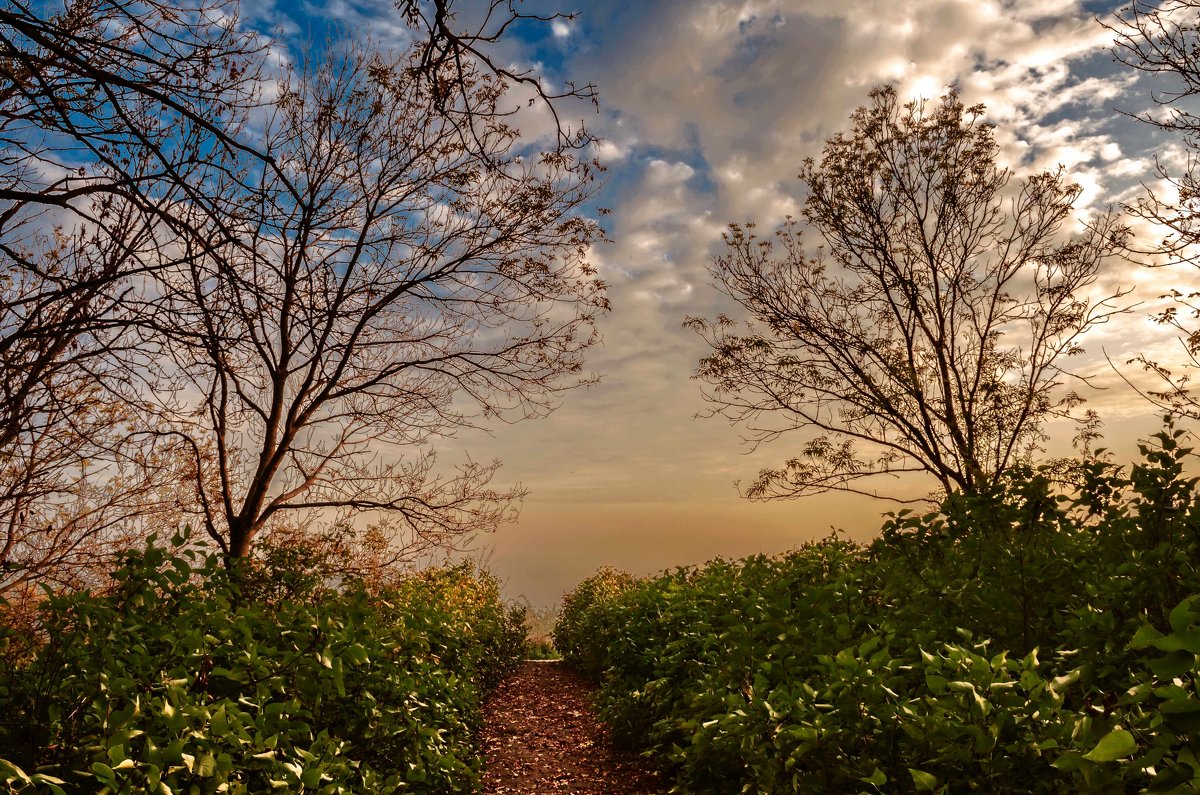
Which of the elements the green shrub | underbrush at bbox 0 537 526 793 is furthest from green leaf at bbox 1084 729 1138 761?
the green shrub

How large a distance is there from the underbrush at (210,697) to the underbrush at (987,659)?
212 cm

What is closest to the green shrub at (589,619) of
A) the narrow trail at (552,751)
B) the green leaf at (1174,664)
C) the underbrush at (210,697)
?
the narrow trail at (552,751)

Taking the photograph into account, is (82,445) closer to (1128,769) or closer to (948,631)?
(948,631)

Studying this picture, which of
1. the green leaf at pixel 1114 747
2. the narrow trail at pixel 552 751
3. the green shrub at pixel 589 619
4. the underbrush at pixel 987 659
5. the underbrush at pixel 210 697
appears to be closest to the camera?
the green leaf at pixel 1114 747

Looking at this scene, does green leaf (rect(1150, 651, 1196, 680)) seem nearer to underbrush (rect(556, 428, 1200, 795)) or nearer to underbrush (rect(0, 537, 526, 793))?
underbrush (rect(556, 428, 1200, 795))

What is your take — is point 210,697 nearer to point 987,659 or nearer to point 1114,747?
point 1114,747

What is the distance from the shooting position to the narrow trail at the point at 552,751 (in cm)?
794

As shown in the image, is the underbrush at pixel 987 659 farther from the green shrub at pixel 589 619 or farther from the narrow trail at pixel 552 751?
the green shrub at pixel 589 619

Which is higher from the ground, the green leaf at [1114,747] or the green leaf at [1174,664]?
the green leaf at [1174,664]

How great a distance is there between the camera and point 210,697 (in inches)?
142

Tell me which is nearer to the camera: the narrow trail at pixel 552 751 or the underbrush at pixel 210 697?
the underbrush at pixel 210 697

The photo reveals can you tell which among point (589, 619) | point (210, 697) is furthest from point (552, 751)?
point (210, 697)

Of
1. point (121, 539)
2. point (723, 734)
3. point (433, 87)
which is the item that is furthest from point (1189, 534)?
point (121, 539)

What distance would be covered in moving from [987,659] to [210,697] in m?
4.39
